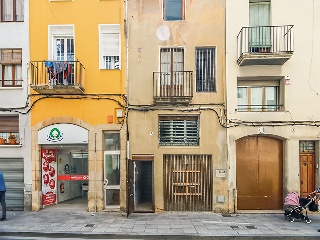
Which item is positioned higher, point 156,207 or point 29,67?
point 29,67

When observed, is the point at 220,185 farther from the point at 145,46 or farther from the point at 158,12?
the point at 158,12

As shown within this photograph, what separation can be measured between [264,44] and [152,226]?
8364 mm

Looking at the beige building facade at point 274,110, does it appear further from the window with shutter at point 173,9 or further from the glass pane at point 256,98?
the window with shutter at point 173,9

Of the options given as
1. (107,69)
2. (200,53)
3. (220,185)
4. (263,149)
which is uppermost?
(200,53)

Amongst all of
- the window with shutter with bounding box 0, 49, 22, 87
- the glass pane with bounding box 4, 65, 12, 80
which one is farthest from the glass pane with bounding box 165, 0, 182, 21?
the glass pane with bounding box 4, 65, 12, 80

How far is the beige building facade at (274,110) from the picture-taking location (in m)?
10.5

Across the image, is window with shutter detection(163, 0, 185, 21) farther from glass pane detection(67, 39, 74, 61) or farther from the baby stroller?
the baby stroller

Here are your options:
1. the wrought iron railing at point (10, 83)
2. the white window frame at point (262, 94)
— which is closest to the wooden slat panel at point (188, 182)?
the white window frame at point (262, 94)

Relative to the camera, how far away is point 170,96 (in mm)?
10430

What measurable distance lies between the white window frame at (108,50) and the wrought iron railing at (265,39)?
5.03 meters

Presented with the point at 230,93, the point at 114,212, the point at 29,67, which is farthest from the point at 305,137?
the point at 29,67

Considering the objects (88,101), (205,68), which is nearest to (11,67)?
(88,101)

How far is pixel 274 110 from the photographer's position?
36.0 feet

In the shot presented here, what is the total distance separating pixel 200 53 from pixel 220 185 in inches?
219
